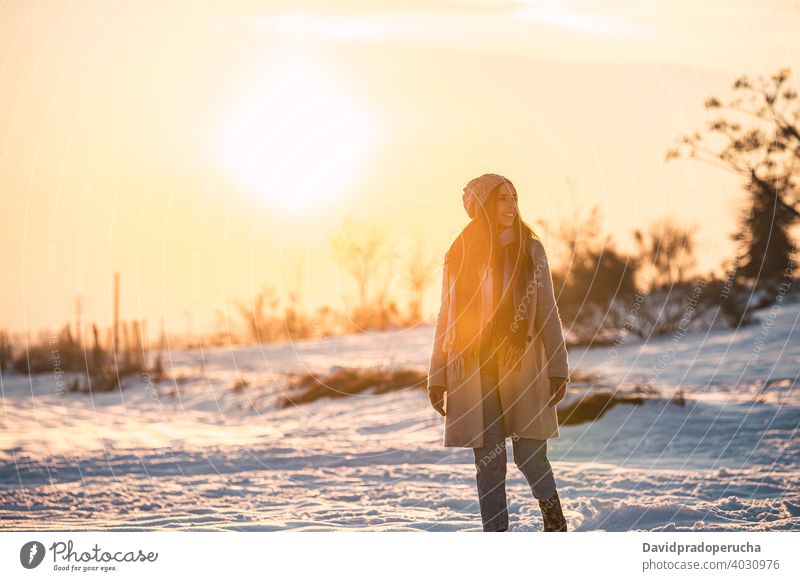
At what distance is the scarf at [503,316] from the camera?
6711 mm

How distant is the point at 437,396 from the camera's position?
6820 millimetres

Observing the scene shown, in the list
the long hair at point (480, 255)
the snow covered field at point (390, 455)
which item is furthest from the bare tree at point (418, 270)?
the long hair at point (480, 255)

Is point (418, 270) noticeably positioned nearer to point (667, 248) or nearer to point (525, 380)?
point (667, 248)

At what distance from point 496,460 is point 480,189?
4.74 feet

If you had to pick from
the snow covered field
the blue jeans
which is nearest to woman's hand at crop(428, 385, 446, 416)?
the blue jeans

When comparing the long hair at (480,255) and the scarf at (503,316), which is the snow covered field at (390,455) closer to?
the scarf at (503,316)

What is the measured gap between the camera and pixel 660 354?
17516mm

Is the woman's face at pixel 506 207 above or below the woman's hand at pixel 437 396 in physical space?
above

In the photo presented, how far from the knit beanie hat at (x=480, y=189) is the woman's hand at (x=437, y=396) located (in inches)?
37.3

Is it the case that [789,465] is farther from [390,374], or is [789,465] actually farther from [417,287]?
[390,374]

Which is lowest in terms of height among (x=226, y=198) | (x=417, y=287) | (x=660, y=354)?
(x=660, y=354)

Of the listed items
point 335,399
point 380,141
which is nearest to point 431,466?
point 380,141

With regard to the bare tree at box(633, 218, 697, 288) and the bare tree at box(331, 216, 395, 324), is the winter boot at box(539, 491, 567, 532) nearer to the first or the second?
the bare tree at box(331, 216, 395, 324)
